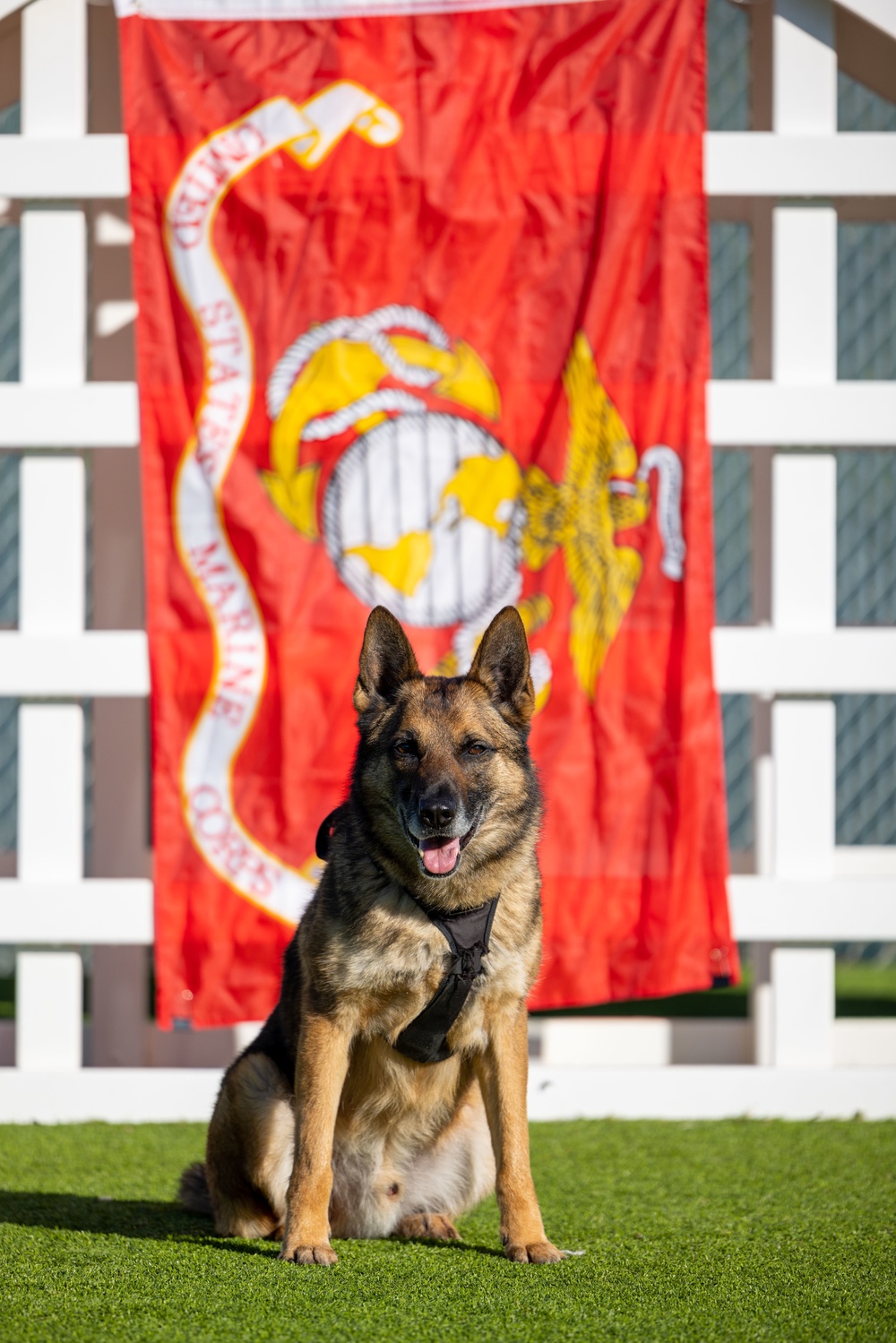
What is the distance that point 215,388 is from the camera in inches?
184

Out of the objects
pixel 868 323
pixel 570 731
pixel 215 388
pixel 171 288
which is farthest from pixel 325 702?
pixel 868 323

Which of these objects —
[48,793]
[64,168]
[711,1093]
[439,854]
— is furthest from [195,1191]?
[64,168]

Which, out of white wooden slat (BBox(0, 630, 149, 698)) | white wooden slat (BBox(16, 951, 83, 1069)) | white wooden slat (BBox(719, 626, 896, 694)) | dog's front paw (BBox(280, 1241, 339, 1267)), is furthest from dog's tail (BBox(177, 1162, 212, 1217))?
white wooden slat (BBox(719, 626, 896, 694))

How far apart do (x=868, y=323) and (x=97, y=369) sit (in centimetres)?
788

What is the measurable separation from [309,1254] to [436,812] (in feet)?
3.30

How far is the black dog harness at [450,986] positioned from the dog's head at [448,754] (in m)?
0.10

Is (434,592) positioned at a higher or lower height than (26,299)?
lower

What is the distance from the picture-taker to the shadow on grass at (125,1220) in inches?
124

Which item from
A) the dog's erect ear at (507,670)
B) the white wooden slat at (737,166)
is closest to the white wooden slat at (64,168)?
the white wooden slat at (737,166)

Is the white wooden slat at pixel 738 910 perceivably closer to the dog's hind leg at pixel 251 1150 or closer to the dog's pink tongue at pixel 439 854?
the dog's hind leg at pixel 251 1150

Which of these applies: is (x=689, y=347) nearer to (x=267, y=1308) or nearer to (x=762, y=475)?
(x=762, y=475)

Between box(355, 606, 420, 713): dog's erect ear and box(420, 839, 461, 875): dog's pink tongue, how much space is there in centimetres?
40

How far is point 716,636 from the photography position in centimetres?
473

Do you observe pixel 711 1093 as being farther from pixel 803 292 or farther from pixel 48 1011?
pixel 803 292
